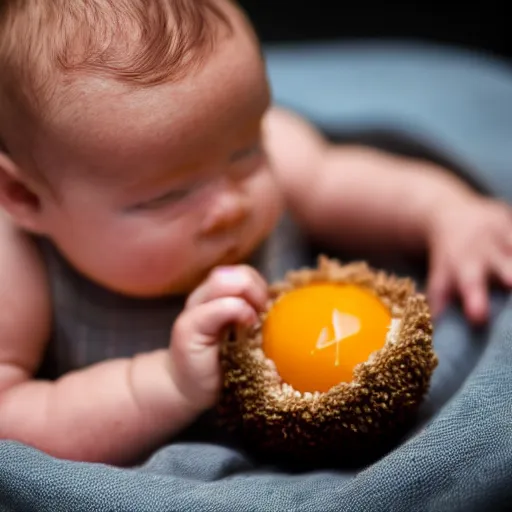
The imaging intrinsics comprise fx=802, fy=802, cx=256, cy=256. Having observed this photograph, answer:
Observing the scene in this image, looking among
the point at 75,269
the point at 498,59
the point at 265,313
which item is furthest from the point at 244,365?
the point at 498,59

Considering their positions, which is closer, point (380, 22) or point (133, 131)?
point (133, 131)

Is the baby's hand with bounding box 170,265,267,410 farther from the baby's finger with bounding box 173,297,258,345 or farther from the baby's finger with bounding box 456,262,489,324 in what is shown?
the baby's finger with bounding box 456,262,489,324

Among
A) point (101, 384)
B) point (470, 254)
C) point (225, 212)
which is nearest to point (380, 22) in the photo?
point (470, 254)

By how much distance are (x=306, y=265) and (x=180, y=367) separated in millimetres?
443

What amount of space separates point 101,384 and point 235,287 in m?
0.17

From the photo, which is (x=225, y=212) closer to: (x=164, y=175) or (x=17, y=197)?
(x=164, y=175)

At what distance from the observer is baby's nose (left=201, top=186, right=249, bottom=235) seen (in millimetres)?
747

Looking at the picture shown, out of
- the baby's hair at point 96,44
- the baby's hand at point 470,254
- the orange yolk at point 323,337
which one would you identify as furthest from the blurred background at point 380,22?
the orange yolk at point 323,337

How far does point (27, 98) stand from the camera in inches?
27.7

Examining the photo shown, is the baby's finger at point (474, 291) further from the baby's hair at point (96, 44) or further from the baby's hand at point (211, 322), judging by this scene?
the baby's hair at point (96, 44)

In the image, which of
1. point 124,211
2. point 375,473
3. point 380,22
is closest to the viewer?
point 375,473

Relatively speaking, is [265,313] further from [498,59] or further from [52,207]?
[498,59]

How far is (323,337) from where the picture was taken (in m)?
0.65

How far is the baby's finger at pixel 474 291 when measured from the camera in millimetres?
895
